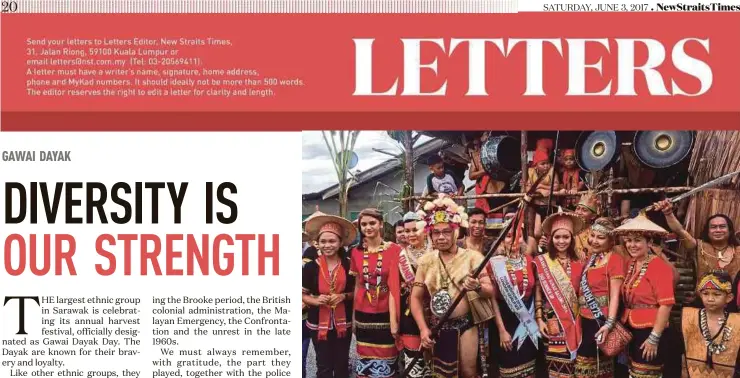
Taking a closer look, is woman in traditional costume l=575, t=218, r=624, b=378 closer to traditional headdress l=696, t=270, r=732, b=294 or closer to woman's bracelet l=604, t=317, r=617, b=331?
woman's bracelet l=604, t=317, r=617, b=331

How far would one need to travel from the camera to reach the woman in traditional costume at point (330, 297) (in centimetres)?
601

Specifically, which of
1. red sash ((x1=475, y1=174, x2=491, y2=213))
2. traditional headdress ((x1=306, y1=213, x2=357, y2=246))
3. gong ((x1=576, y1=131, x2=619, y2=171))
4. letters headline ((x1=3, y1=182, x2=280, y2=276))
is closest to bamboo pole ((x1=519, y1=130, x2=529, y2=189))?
red sash ((x1=475, y1=174, x2=491, y2=213))

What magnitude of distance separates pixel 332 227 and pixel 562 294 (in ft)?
5.68

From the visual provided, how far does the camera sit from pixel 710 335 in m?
5.80

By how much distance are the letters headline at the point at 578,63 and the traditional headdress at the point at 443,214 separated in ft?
2.58

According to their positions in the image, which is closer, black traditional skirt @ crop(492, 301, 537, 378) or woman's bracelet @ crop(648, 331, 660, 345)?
woman's bracelet @ crop(648, 331, 660, 345)

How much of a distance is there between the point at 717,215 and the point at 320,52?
3.03m

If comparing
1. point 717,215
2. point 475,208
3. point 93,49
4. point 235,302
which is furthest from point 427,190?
point 93,49

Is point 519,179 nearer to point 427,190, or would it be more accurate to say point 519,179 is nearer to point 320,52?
point 427,190

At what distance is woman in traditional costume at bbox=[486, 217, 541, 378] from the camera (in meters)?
5.97

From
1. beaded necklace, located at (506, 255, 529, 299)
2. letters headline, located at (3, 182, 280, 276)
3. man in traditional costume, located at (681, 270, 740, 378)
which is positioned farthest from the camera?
beaded necklace, located at (506, 255, 529, 299)

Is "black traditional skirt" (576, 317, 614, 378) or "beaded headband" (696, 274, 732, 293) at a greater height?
"beaded headband" (696, 274, 732, 293)

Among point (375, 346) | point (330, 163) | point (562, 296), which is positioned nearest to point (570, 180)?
point (562, 296)

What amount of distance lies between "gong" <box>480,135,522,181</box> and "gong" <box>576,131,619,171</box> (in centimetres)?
44
